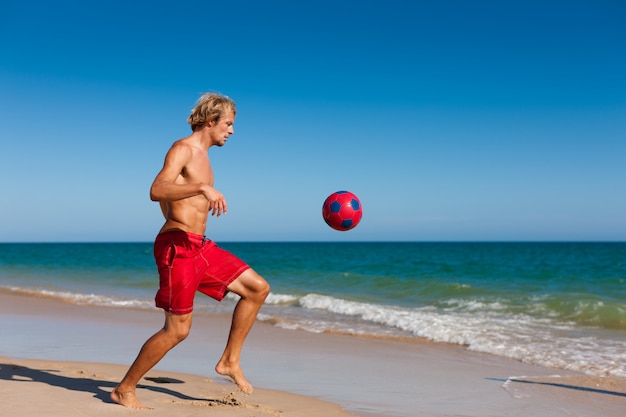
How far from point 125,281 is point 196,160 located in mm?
20789

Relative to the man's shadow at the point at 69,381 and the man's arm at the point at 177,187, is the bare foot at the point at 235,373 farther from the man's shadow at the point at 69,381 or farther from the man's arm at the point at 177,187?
the man's arm at the point at 177,187

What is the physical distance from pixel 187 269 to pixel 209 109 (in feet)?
3.82

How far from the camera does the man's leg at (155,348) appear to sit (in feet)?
14.2

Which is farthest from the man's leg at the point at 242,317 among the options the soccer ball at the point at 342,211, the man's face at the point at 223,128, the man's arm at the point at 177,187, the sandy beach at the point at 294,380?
the soccer ball at the point at 342,211

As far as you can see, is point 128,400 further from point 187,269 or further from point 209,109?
point 209,109

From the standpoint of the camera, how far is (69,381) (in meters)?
5.38

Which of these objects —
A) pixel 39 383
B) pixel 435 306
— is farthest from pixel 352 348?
pixel 435 306

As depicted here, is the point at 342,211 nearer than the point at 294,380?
Yes

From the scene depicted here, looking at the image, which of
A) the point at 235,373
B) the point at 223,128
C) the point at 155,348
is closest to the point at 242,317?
the point at 235,373

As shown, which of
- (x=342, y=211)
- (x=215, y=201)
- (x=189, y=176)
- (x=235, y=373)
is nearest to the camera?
(x=215, y=201)

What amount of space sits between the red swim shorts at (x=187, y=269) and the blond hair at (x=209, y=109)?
834 millimetres

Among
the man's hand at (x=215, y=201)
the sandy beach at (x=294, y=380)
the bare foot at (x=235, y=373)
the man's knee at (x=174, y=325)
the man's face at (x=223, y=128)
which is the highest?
the man's face at (x=223, y=128)

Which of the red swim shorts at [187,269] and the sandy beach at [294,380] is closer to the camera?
the red swim shorts at [187,269]

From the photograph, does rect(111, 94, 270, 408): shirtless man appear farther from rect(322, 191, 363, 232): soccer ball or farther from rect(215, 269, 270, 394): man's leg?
rect(322, 191, 363, 232): soccer ball
